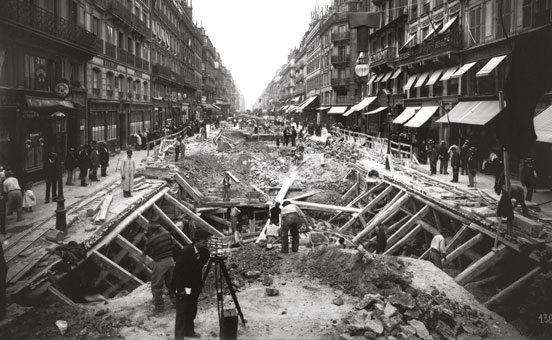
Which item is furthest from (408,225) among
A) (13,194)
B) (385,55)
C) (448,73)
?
(385,55)

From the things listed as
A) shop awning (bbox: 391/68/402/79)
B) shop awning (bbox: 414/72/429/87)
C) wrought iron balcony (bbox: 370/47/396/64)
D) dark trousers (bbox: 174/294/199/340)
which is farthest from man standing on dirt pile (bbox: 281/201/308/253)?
wrought iron balcony (bbox: 370/47/396/64)

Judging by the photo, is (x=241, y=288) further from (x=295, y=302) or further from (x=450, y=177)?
(x=450, y=177)

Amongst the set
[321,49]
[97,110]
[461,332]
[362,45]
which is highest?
[321,49]

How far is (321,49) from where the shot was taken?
7412 cm

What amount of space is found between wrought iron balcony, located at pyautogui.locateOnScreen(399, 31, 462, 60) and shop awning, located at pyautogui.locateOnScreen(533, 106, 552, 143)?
1258 centimetres

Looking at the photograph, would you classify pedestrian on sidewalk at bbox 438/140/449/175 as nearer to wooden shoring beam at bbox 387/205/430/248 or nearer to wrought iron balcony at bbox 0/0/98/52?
wooden shoring beam at bbox 387/205/430/248

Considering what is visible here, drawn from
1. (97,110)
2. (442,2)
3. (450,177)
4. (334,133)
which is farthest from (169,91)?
(450,177)

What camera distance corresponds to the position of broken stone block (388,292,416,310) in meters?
8.92

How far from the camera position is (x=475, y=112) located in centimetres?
2408

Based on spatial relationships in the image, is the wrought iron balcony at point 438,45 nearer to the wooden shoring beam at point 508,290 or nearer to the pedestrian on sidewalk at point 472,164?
the pedestrian on sidewalk at point 472,164

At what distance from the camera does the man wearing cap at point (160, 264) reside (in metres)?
8.98

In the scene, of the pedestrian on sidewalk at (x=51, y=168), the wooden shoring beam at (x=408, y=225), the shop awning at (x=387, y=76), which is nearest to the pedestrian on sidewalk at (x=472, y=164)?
the wooden shoring beam at (x=408, y=225)

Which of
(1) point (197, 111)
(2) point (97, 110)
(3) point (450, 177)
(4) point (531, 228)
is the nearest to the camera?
(4) point (531, 228)

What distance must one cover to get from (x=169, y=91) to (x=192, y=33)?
2580cm
